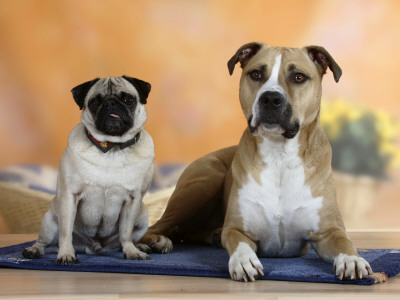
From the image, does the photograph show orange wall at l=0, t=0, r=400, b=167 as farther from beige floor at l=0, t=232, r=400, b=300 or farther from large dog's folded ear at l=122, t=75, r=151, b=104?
beige floor at l=0, t=232, r=400, b=300

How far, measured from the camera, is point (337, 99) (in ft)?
17.0

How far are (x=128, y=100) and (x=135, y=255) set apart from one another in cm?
77

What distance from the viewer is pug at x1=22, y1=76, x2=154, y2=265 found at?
9.68 ft

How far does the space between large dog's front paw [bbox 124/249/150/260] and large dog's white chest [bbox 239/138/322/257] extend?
52cm

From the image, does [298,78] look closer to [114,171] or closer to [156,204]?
[114,171]

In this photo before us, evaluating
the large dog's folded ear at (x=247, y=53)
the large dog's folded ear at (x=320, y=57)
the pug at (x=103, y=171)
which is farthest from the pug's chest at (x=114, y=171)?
the large dog's folded ear at (x=320, y=57)

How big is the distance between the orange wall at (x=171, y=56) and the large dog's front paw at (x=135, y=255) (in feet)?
6.91

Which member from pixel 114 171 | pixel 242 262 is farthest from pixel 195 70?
pixel 242 262

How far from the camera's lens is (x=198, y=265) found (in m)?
2.83

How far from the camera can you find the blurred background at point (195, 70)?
492 centimetres

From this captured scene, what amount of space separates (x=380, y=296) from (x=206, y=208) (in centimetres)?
158

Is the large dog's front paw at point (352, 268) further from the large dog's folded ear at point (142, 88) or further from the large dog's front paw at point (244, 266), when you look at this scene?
the large dog's folded ear at point (142, 88)

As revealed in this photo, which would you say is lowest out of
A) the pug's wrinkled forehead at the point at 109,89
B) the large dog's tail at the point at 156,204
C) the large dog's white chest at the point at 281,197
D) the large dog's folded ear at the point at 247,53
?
the large dog's tail at the point at 156,204

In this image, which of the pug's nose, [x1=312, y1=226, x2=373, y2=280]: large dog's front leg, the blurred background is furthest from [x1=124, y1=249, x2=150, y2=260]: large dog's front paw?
the blurred background
